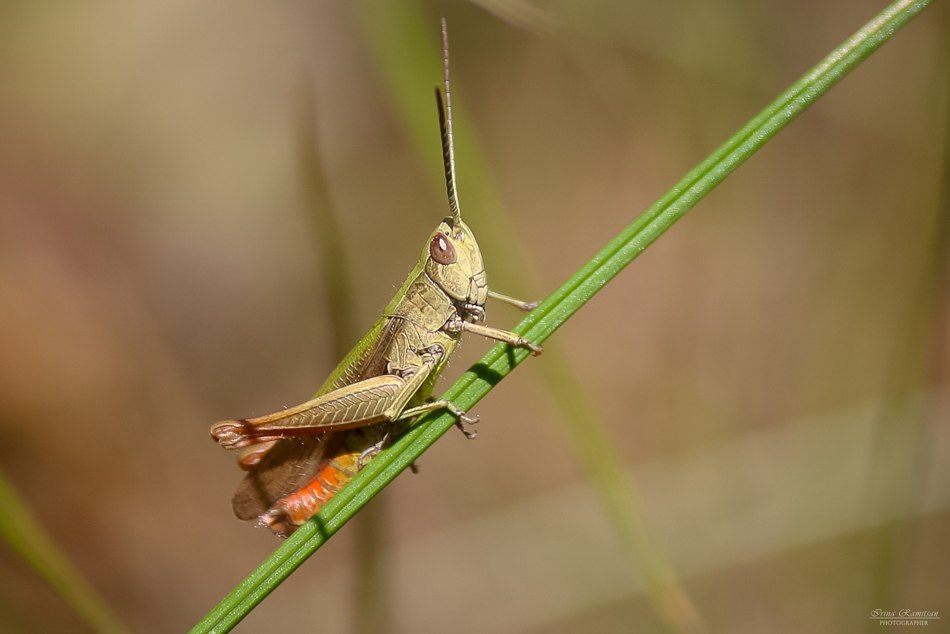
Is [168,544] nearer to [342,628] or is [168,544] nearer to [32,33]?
[342,628]

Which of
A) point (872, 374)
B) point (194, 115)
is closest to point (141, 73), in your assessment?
point (194, 115)

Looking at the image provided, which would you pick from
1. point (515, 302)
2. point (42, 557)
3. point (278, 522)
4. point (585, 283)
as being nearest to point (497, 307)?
point (515, 302)

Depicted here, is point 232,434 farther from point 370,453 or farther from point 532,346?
point 532,346

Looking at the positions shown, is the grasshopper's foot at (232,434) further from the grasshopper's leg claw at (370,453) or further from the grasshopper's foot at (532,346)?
the grasshopper's foot at (532,346)

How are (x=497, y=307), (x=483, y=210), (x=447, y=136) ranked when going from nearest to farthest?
(x=447, y=136)
(x=483, y=210)
(x=497, y=307)

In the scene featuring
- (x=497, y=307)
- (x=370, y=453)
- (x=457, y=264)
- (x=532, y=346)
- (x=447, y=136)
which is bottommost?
(x=370, y=453)

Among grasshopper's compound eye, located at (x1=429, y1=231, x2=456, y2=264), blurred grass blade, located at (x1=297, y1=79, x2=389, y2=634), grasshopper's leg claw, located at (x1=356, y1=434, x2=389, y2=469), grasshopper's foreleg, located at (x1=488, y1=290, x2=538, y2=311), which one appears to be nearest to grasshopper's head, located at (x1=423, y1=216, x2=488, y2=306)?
grasshopper's compound eye, located at (x1=429, y1=231, x2=456, y2=264)

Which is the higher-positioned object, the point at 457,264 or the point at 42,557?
the point at 457,264
